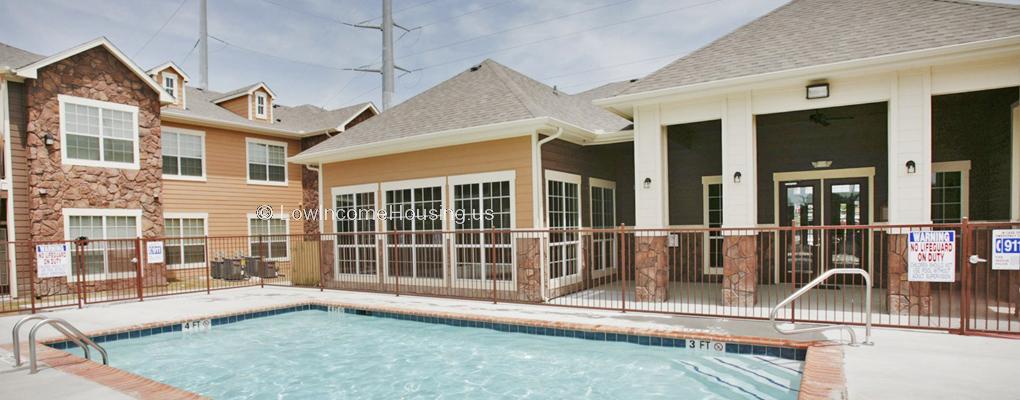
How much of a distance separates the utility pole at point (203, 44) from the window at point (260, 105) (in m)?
21.3

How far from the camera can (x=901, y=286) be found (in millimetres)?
7301

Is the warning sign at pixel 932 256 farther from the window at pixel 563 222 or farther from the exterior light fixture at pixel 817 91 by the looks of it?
the window at pixel 563 222

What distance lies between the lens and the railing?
23.6 ft

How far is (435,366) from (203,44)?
124 feet

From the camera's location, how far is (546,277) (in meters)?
9.60

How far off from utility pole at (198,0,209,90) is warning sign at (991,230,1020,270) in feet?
A: 132

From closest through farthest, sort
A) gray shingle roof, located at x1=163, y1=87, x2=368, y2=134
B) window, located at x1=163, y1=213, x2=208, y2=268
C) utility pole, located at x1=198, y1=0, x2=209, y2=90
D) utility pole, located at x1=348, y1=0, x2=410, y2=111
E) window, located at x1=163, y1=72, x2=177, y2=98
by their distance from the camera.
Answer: window, located at x1=163, y1=213, x2=208, y2=268, window, located at x1=163, y1=72, x2=177, y2=98, gray shingle roof, located at x1=163, y1=87, x2=368, y2=134, utility pole, located at x1=348, y1=0, x2=410, y2=111, utility pole, located at x1=198, y1=0, x2=209, y2=90

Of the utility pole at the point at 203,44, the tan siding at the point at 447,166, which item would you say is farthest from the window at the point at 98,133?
the utility pole at the point at 203,44

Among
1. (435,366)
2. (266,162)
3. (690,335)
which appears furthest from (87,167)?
(690,335)

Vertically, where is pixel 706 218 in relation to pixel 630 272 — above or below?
above

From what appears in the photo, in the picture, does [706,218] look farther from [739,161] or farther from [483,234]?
[483,234]

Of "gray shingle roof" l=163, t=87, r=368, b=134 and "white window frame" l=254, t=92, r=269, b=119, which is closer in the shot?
"gray shingle roof" l=163, t=87, r=368, b=134

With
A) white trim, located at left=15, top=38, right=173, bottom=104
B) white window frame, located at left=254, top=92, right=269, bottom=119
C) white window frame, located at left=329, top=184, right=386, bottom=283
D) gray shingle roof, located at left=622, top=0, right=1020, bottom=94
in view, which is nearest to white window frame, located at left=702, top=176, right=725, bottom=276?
gray shingle roof, located at left=622, top=0, right=1020, bottom=94

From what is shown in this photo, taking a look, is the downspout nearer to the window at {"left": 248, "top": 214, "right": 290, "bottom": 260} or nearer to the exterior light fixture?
the exterior light fixture
